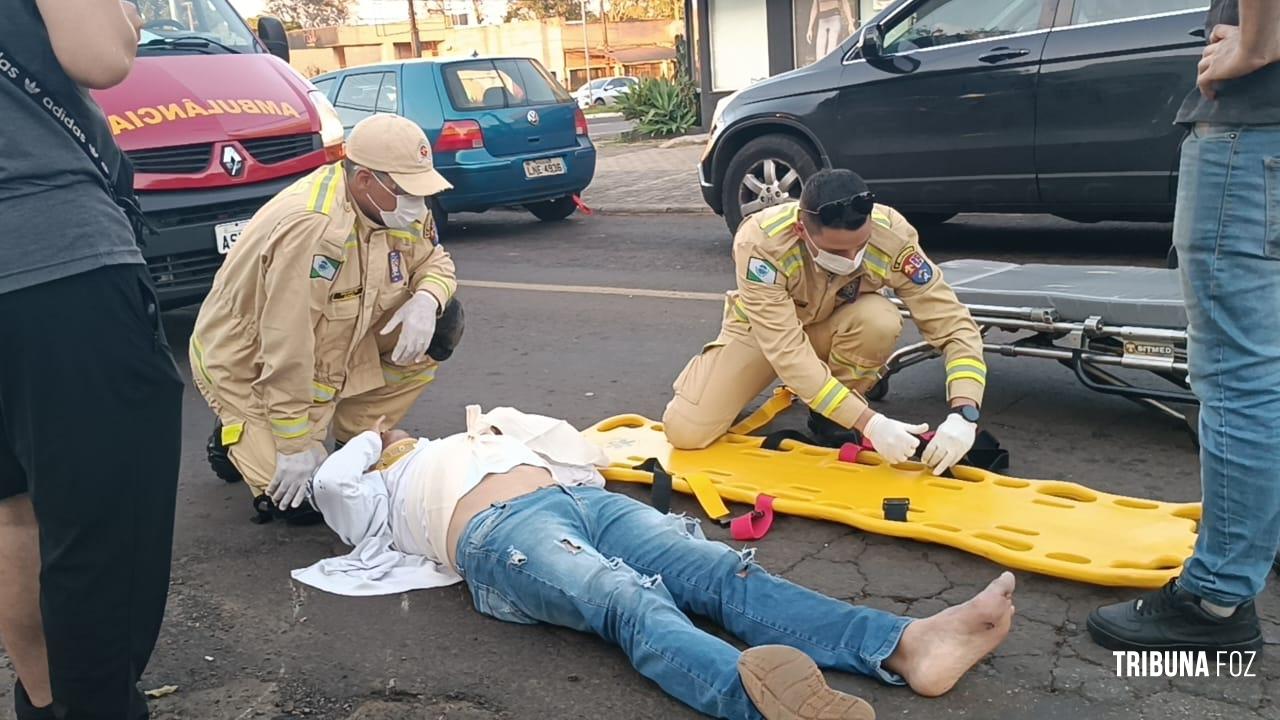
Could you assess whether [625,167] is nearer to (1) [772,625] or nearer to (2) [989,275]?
(2) [989,275]

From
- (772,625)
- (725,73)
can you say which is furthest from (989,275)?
(725,73)

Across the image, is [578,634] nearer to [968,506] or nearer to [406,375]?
[968,506]

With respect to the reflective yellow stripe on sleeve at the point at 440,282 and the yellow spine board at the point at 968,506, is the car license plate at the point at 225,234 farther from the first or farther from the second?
the yellow spine board at the point at 968,506

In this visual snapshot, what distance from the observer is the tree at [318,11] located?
77.0 meters

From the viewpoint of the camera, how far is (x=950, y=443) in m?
3.37

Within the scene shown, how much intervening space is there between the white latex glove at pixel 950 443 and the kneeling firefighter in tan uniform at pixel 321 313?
1750mm

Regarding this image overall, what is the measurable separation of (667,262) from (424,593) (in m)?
5.14

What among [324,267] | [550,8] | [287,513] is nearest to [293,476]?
[287,513]

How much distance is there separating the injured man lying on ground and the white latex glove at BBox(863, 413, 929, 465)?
0.75 meters

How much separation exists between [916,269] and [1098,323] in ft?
2.03

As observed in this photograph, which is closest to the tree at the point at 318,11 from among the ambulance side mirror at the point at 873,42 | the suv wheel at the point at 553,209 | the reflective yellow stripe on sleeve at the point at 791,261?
the suv wheel at the point at 553,209

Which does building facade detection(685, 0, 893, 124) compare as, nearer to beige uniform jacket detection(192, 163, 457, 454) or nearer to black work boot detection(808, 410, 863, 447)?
black work boot detection(808, 410, 863, 447)

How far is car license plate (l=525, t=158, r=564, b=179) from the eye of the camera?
10023 millimetres

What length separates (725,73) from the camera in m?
17.0
